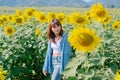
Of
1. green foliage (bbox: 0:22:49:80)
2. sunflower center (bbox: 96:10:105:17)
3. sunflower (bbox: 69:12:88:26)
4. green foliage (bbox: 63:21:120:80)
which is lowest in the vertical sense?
green foliage (bbox: 0:22:49:80)

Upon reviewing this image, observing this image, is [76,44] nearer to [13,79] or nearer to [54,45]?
[54,45]

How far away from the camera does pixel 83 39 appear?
12.8 feet

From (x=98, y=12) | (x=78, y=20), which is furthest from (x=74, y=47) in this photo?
(x=78, y=20)

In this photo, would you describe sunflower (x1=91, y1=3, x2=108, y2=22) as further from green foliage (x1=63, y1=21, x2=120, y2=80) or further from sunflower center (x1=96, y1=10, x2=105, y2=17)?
green foliage (x1=63, y1=21, x2=120, y2=80)

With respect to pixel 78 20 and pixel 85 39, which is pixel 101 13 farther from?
pixel 85 39

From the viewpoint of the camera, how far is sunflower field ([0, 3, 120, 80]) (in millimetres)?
3936

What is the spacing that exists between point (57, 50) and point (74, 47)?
1.88 meters

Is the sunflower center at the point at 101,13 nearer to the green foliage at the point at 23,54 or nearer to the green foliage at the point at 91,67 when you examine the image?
the green foliage at the point at 23,54

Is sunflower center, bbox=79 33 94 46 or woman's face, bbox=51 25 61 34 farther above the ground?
sunflower center, bbox=79 33 94 46

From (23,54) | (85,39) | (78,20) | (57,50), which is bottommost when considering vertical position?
(23,54)

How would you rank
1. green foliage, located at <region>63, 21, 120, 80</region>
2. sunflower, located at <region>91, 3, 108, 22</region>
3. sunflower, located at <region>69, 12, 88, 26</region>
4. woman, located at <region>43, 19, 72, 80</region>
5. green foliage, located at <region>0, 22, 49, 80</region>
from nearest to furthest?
green foliage, located at <region>63, 21, 120, 80</region>, woman, located at <region>43, 19, 72, 80</region>, sunflower, located at <region>91, 3, 108, 22</region>, green foliage, located at <region>0, 22, 49, 80</region>, sunflower, located at <region>69, 12, 88, 26</region>

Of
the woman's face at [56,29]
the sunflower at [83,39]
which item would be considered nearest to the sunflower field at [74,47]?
the sunflower at [83,39]

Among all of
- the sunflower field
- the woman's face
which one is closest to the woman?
the woman's face

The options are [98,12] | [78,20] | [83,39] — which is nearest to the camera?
[83,39]
